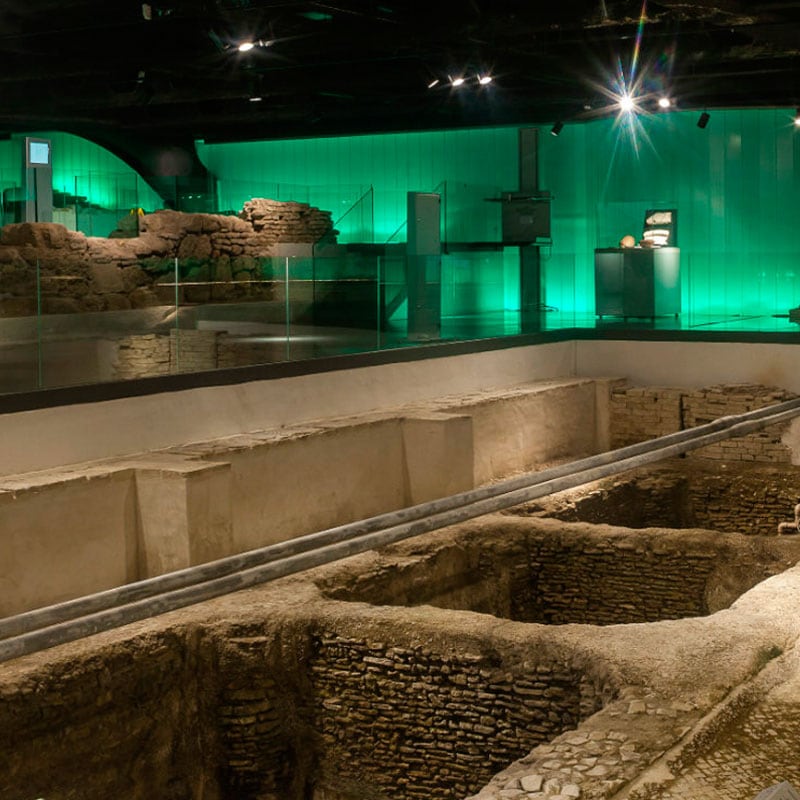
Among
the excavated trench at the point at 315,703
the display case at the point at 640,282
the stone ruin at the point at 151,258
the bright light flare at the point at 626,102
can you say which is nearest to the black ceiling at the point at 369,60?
the bright light flare at the point at 626,102

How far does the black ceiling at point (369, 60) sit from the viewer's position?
1482 cm

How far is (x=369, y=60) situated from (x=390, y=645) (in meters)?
11.7

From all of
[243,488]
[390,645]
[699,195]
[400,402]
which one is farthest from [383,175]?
[390,645]

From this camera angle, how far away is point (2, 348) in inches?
400

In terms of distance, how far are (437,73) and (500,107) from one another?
329cm

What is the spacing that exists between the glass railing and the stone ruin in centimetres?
3

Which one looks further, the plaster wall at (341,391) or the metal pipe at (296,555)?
the plaster wall at (341,391)

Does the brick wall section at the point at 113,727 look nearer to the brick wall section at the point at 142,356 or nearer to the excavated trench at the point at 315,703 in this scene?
the excavated trench at the point at 315,703

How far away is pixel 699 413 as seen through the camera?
1652 cm

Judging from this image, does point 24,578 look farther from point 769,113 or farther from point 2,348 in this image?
point 769,113


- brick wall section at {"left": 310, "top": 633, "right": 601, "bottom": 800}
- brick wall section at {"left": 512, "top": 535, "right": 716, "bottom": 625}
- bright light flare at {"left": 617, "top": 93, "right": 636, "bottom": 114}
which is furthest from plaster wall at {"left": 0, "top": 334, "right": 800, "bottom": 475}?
bright light flare at {"left": 617, "top": 93, "right": 636, "bottom": 114}

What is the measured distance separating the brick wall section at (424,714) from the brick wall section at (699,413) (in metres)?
7.90

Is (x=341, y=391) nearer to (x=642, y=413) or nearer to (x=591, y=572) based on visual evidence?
(x=591, y=572)

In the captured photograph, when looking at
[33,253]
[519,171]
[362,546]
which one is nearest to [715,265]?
[519,171]
